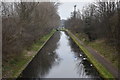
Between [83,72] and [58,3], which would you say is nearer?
[83,72]

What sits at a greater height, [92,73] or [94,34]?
[94,34]

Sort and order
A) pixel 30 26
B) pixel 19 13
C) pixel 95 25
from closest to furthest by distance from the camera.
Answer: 1. pixel 30 26
2. pixel 19 13
3. pixel 95 25

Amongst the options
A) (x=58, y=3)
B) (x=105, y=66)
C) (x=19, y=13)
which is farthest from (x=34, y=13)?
(x=105, y=66)

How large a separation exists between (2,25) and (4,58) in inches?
93.8

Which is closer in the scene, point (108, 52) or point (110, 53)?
point (110, 53)

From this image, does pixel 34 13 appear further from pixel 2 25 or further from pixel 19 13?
pixel 2 25

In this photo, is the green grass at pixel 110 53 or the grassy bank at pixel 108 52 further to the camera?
the grassy bank at pixel 108 52

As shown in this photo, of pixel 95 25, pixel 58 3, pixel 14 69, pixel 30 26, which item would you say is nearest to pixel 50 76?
pixel 14 69

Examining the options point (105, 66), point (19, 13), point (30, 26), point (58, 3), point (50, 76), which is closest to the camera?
point (50, 76)

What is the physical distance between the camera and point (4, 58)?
15547 mm

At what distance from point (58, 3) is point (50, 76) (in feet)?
127

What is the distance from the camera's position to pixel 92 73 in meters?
15.9

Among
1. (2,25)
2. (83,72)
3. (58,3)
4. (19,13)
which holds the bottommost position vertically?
(83,72)

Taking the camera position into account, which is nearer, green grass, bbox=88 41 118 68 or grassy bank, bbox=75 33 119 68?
green grass, bbox=88 41 118 68
